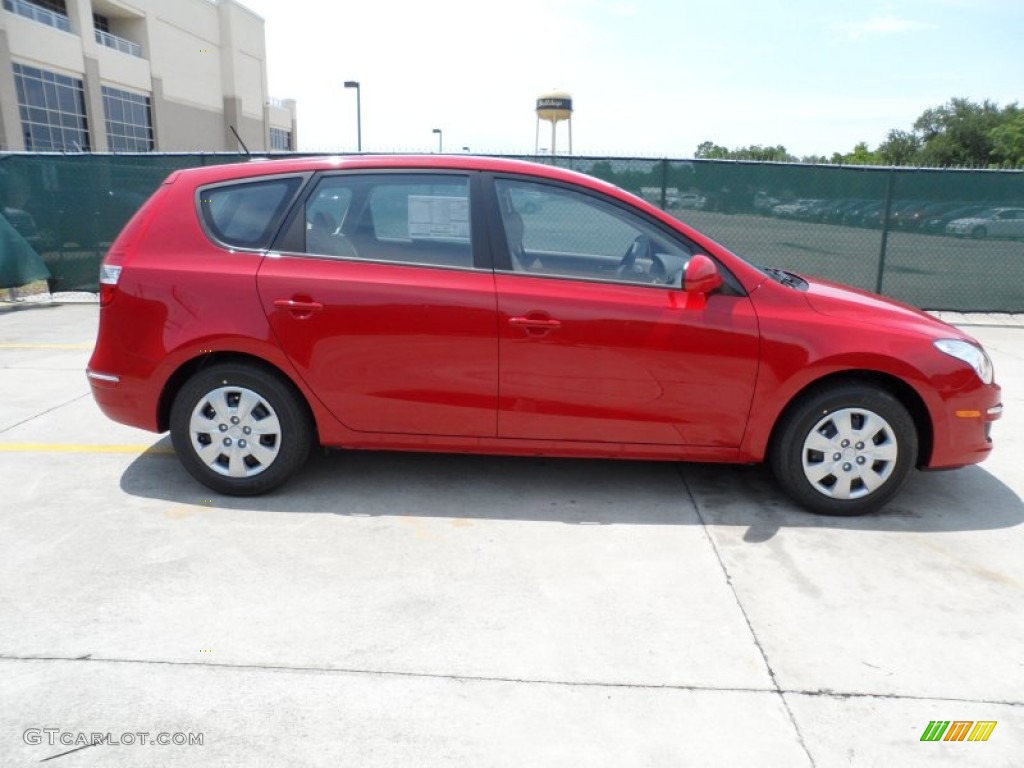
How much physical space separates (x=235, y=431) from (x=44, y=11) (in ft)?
130

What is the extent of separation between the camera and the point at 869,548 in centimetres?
381

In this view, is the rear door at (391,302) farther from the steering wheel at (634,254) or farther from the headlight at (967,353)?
the headlight at (967,353)

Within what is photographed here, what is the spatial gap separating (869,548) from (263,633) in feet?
9.19

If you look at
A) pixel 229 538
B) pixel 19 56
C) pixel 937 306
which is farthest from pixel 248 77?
pixel 229 538

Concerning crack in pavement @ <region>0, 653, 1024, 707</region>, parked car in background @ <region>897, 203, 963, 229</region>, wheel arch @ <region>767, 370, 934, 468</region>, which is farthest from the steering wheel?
parked car in background @ <region>897, 203, 963, 229</region>

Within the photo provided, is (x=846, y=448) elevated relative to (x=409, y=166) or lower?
lower

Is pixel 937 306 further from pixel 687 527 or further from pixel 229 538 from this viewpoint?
pixel 229 538

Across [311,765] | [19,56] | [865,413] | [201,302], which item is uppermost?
[19,56]

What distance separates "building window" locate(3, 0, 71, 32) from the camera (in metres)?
32.3

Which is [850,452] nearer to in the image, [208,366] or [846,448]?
[846,448]

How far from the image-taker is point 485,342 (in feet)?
13.0

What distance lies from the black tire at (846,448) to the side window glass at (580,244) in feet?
3.21

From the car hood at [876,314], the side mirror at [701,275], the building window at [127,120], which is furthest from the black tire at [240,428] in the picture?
the building window at [127,120]

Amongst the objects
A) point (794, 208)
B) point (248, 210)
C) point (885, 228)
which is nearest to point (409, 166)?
point (248, 210)
